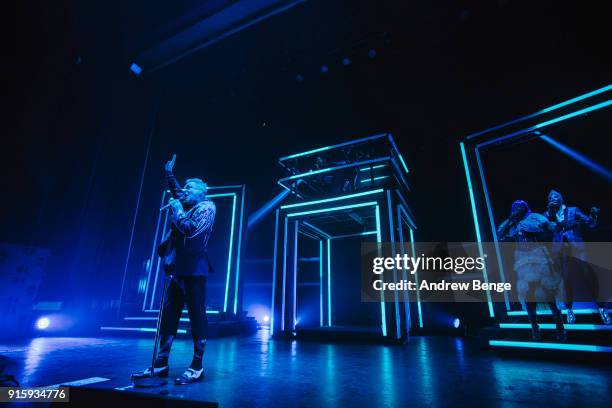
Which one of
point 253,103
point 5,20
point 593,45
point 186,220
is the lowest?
point 186,220

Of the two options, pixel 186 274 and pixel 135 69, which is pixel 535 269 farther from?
pixel 135 69

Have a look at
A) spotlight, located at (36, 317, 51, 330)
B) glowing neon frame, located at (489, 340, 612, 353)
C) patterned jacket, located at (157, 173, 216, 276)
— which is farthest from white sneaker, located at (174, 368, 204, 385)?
spotlight, located at (36, 317, 51, 330)

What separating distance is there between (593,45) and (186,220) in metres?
8.15

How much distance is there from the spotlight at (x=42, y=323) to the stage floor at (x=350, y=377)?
2672mm

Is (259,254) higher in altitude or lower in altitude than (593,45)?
lower

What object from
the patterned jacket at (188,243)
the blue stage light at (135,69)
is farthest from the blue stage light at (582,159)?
the blue stage light at (135,69)

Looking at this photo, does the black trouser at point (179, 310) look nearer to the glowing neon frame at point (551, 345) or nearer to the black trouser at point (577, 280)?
the glowing neon frame at point (551, 345)

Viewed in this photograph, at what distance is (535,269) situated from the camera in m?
3.79

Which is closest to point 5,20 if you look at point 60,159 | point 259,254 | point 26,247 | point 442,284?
point 60,159

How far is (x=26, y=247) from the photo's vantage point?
6.13 m

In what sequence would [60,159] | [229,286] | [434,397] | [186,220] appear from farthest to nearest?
[229,286], [60,159], [186,220], [434,397]

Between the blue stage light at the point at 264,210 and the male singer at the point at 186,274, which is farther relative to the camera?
the blue stage light at the point at 264,210

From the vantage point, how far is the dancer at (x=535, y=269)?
3.69 metres

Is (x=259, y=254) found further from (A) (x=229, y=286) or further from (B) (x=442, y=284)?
(B) (x=442, y=284)
